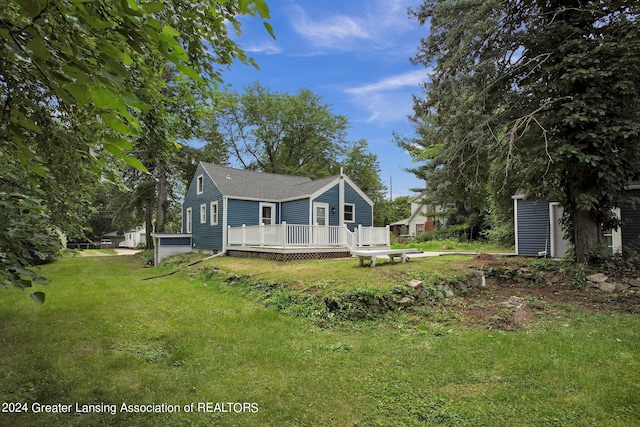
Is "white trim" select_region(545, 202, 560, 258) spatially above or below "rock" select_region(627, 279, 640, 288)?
above

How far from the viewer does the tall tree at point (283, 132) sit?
32.2 meters

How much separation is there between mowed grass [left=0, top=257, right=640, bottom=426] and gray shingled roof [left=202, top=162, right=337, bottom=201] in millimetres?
10856

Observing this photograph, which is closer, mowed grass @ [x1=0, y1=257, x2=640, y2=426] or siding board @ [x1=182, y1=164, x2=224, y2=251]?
mowed grass @ [x1=0, y1=257, x2=640, y2=426]

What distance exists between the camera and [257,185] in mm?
18391

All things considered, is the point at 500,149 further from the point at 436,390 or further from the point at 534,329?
the point at 436,390

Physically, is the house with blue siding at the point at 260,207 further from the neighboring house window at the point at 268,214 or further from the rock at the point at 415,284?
the rock at the point at 415,284

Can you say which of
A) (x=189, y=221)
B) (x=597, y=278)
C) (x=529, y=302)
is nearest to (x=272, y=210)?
(x=189, y=221)

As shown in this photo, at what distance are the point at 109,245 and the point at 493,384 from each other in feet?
165

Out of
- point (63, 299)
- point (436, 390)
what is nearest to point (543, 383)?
point (436, 390)

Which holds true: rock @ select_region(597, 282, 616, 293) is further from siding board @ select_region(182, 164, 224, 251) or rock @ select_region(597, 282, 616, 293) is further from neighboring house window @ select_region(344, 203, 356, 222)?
siding board @ select_region(182, 164, 224, 251)

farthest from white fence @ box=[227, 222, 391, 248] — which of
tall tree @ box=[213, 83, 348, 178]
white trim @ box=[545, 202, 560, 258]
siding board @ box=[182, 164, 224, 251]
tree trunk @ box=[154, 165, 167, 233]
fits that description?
tall tree @ box=[213, 83, 348, 178]

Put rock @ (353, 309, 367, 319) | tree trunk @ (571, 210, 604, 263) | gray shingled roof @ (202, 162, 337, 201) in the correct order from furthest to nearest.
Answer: gray shingled roof @ (202, 162, 337, 201), tree trunk @ (571, 210, 604, 263), rock @ (353, 309, 367, 319)

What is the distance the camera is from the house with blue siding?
15.5 m

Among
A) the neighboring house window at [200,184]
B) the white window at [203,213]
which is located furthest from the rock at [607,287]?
the neighboring house window at [200,184]
